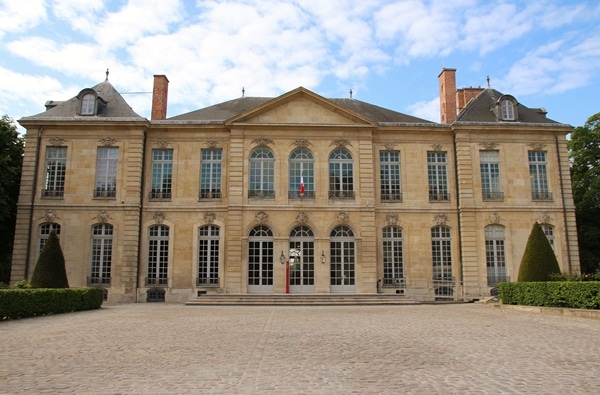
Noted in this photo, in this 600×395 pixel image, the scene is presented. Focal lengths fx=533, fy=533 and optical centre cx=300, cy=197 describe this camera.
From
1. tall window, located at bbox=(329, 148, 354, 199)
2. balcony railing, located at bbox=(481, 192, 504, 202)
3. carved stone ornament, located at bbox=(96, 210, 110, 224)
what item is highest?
tall window, located at bbox=(329, 148, 354, 199)

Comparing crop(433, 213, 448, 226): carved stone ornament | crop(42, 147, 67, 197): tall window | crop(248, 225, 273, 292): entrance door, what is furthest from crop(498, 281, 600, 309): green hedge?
crop(42, 147, 67, 197): tall window

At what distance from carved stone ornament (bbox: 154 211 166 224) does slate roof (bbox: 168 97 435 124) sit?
4.27 metres

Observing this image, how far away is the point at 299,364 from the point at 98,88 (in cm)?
2058

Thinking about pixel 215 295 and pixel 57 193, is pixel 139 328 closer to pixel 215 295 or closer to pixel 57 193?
pixel 215 295

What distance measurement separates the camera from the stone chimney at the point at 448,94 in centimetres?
2403

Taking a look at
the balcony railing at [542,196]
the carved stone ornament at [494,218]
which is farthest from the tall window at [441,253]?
the balcony railing at [542,196]

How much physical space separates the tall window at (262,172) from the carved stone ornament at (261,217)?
754 mm

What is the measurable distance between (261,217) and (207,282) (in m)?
3.36

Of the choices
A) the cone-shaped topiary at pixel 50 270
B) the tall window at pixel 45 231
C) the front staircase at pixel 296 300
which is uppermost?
the tall window at pixel 45 231

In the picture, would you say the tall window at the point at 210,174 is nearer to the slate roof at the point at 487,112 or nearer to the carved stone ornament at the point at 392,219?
the carved stone ornament at the point at 392,219

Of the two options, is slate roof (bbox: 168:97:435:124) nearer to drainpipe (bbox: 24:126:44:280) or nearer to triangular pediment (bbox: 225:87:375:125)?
triangular pediment (bbox: 225:87:375:125)

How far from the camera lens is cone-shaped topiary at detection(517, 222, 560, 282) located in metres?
17.1

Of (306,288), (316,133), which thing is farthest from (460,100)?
(306,288)

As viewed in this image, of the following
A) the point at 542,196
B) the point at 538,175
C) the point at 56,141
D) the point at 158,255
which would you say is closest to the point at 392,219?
the point at 542,196
